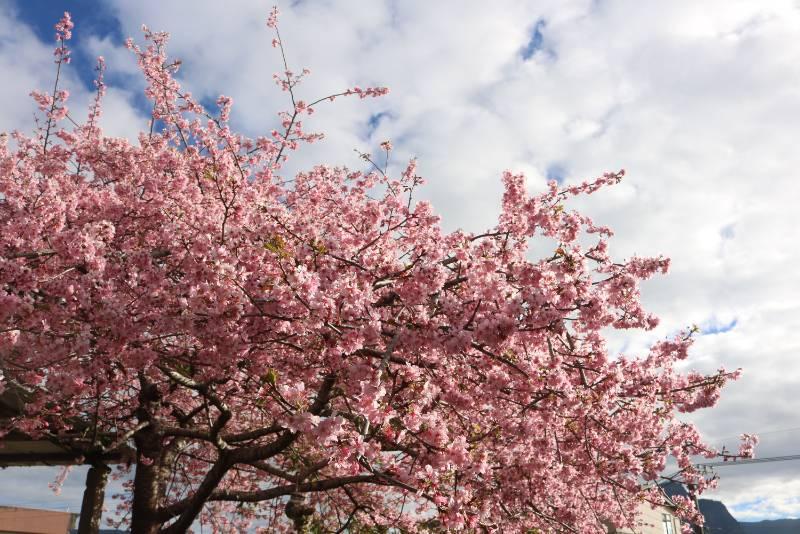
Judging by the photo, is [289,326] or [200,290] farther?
[289,326]

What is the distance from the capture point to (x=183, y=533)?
8781 millimetres

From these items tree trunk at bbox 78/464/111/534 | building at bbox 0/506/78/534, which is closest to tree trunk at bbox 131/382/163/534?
tree trunk at bbox 78/464/111/534

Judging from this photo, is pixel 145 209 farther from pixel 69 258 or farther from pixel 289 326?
pixel 289 326

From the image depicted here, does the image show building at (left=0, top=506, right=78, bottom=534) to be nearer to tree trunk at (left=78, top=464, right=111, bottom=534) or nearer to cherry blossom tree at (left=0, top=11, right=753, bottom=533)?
tree trunk at (left=78, top=464, right=111, bottom=534)

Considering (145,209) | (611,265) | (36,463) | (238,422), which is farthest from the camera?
(36,463)

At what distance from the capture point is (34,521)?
36.8 meters

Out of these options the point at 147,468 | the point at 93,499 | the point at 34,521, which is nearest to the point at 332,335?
the point at 147,468

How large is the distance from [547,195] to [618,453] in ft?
14.4

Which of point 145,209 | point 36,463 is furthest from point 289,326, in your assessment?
point 36,463

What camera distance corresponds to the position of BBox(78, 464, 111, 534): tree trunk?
11.6 metres

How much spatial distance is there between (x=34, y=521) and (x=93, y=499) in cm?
3267

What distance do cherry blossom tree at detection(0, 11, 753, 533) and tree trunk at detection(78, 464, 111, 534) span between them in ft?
7.16

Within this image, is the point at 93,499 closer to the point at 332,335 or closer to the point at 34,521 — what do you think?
the point at 332,335

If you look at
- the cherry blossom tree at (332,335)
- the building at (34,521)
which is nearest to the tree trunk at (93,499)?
the cherry blossom tree at (332,335)
